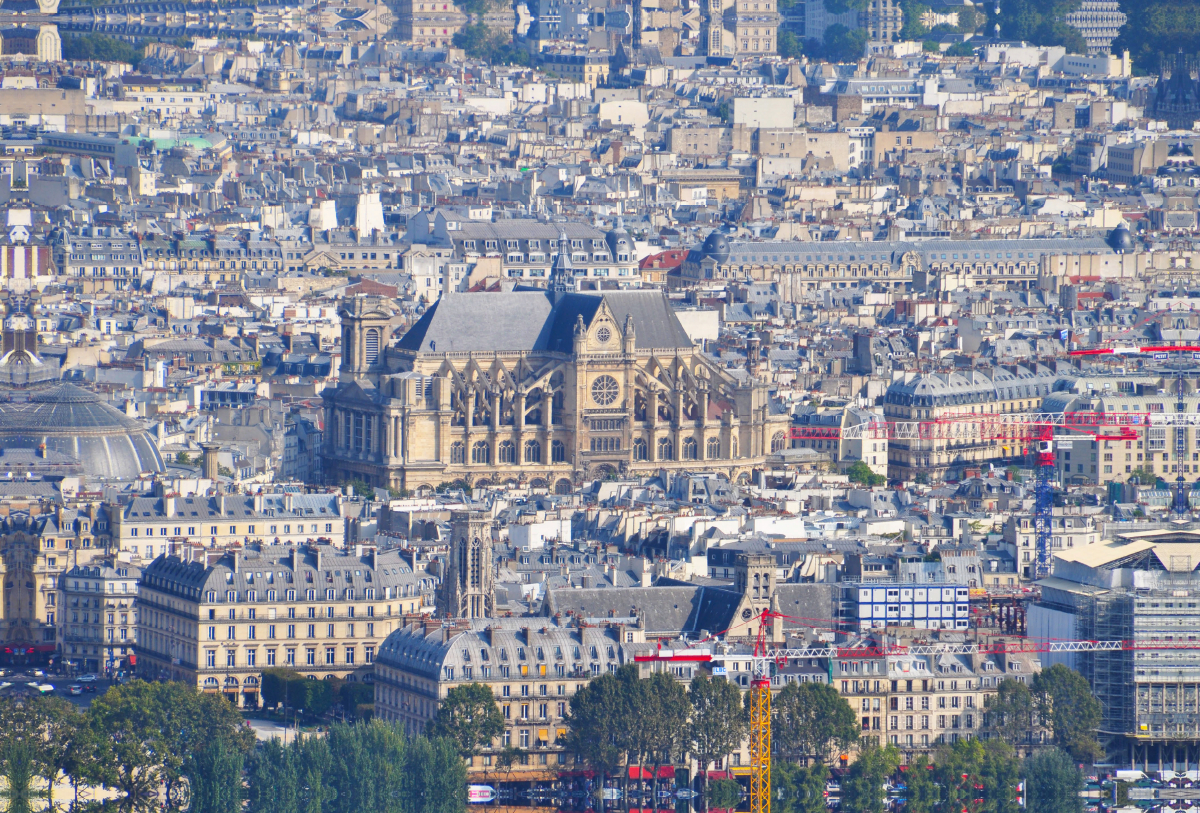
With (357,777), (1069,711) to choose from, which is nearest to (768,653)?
(1069,711)

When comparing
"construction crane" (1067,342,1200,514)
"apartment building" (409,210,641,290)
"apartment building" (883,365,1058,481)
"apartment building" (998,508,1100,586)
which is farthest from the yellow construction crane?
"apartment building" (409,210,641,290)

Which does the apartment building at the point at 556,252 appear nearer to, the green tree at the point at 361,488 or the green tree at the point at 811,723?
the green tree at the point at 361,488

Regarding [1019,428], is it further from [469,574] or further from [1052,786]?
[1052,786]

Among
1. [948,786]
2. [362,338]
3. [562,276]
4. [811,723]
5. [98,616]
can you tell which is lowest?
[948,786]

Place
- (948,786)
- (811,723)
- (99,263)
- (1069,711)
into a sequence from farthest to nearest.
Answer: (99,263), (1069,711), (811,723), (948,786)

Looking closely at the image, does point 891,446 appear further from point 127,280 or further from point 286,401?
point 127,280

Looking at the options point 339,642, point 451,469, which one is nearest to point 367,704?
point 339,642

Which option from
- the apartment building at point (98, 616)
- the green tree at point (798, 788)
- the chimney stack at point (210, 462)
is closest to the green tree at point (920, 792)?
the green tree at point (798, 788)

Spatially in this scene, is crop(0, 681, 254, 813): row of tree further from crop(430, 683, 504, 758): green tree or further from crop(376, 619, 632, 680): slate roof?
crop(376, 619, 632, 680): slate roof
